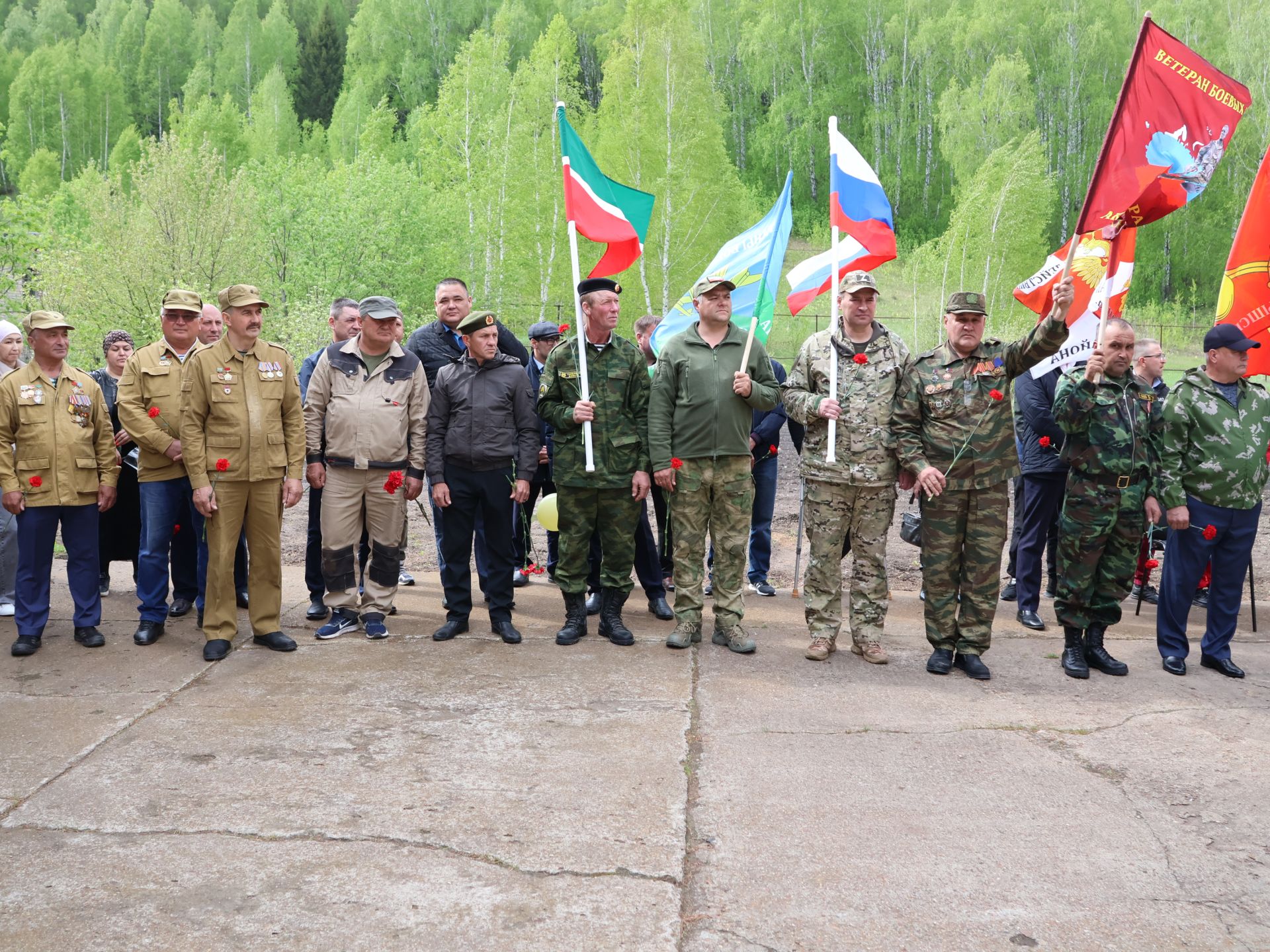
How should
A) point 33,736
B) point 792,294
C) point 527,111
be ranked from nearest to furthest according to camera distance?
point 33,736 < point 792,294 < point 527,111

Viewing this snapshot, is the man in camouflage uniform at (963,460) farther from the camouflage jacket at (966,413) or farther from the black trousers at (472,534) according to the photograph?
the black trousers at (472,534)

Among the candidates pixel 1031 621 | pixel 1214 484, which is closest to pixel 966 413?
pixel 1214 484

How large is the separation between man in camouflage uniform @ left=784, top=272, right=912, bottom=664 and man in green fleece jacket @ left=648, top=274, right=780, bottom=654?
34cm

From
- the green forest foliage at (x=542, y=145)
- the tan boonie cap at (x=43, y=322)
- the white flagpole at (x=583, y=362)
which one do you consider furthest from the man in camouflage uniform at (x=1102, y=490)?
the green forest foliage at (x=542, y=145)

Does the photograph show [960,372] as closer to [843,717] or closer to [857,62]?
[843,717]

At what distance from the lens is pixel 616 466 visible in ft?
20.1

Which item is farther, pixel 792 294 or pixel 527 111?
pixel 527 111

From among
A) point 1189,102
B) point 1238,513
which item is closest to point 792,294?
point 1189,102

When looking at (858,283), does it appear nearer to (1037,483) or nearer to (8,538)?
(1037,483)

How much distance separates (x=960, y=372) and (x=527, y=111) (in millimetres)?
29689

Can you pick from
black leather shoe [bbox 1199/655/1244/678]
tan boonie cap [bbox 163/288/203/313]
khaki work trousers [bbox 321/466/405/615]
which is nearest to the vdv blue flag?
khaki work trousers [bbox 321/466/405/615]

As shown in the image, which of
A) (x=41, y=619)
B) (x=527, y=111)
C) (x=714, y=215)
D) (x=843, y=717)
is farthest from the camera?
(x=527, y=111)

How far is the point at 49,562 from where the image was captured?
6191mm

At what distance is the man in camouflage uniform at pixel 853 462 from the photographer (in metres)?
5.83
